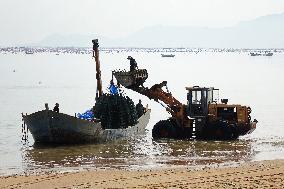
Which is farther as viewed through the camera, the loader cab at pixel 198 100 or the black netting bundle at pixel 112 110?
the black netting bundle at pixel 112 110

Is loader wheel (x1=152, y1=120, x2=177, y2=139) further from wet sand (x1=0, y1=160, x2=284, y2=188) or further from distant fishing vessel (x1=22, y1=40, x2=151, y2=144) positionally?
wet sand (x1=0, y1=160, x2=284, y2=188)

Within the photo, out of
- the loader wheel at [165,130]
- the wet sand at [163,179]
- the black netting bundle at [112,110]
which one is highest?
the black netting bundle at [112,110]

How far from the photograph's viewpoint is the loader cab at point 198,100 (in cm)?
2869

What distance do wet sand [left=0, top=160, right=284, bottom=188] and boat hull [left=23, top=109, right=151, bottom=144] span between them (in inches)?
278

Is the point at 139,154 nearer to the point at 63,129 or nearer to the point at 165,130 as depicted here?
the point at 63,129

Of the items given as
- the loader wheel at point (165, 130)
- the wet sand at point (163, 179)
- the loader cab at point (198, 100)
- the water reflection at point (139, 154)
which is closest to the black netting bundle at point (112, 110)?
the water reflection at point (139, 154)

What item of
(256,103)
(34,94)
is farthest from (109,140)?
(34,94)

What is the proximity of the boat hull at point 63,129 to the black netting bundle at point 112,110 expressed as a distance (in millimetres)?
1327

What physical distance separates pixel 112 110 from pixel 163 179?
12532 mm

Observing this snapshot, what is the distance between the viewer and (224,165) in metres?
21.7

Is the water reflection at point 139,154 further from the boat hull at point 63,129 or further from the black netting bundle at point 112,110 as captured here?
the black netting bundle at point 112,110

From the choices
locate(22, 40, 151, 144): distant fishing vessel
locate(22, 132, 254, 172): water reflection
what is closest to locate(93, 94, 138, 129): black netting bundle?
locate(22, 40, 151, 144): distant fishing vessel

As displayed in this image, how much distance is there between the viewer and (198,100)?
94.7ft

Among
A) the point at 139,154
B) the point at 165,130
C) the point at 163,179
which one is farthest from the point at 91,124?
the point at 163,179
